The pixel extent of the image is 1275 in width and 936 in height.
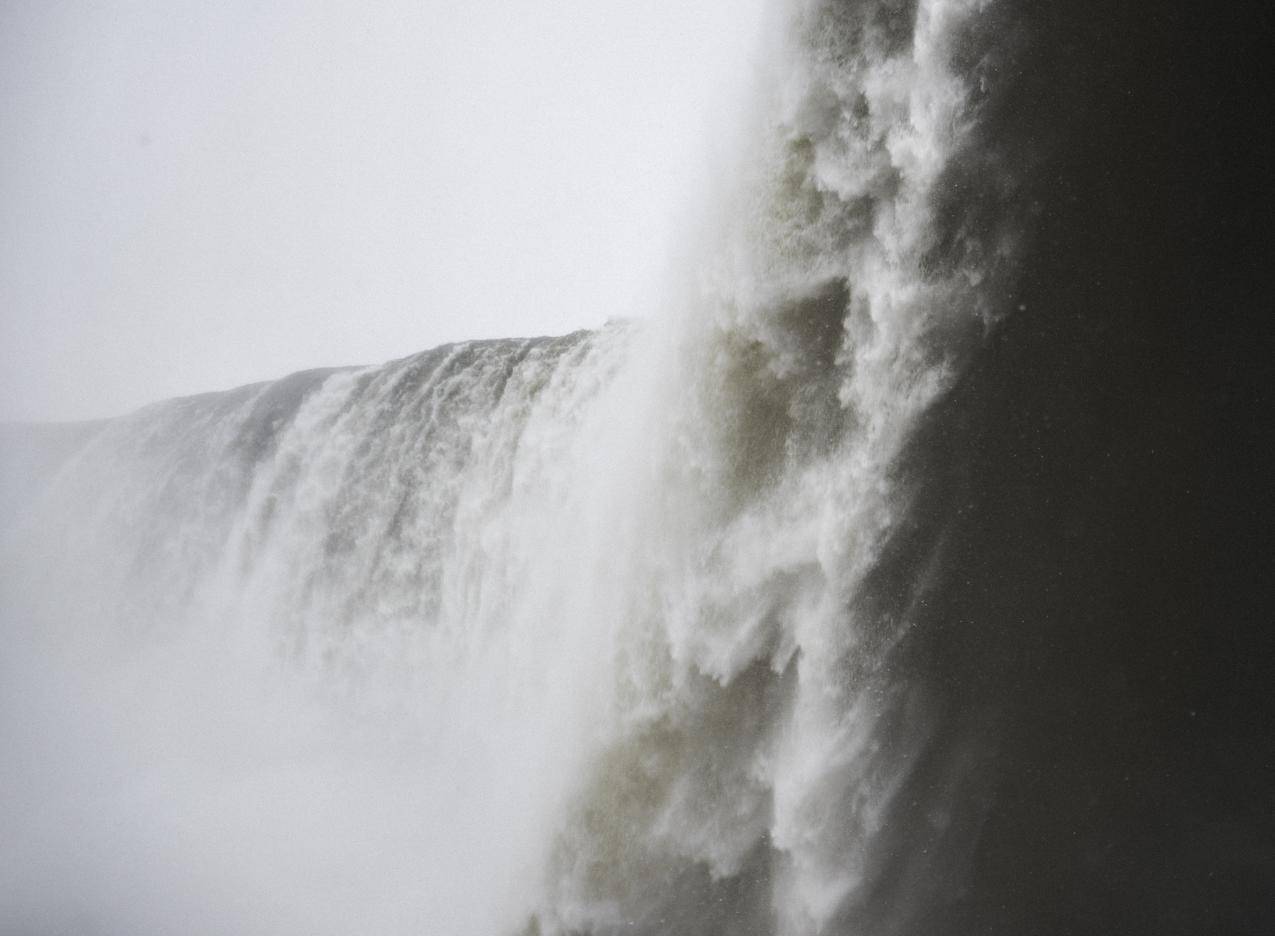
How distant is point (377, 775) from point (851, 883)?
612 centimetres

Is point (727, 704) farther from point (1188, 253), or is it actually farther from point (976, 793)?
point (1188, 253)

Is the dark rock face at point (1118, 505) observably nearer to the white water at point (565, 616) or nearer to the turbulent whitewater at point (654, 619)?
the turbulent whitewater at point (654, 619)

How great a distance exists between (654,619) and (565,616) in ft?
6.83

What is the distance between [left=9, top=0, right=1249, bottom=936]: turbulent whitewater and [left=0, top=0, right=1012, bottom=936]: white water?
0.03m

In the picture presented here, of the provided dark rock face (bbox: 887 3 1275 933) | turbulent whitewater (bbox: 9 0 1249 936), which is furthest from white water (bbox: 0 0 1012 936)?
dark rock face (bbox: 887 3 1275 933)

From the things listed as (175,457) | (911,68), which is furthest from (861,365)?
(175,457)

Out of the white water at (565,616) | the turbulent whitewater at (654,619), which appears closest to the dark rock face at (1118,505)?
the turbulent whitewater at (654,619)

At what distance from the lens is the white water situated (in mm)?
4918

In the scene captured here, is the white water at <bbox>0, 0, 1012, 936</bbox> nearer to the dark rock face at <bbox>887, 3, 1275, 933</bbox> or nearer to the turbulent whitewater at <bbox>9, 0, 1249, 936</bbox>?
the turbulent whitewater at <bbox>9, 0, 1249, 936</bbox>

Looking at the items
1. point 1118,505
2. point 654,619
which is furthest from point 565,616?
point 1118,505

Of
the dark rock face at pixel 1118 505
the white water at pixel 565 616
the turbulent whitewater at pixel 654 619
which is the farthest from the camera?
the white water at pixel 565 616

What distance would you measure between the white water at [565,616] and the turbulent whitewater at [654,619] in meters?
0.03

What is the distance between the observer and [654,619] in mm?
5953

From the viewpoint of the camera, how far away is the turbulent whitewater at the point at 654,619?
4742mm
